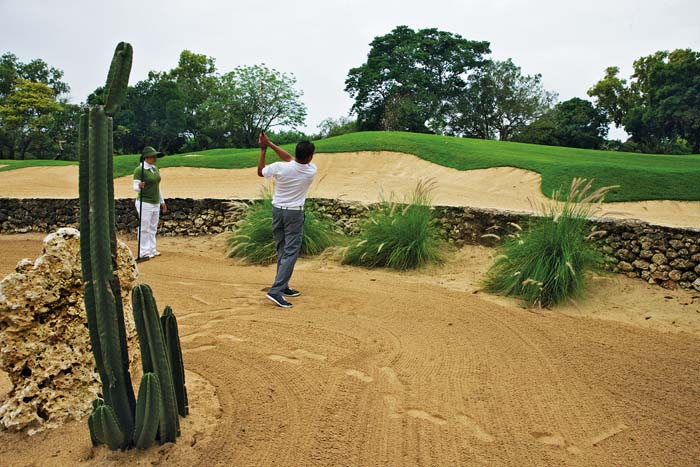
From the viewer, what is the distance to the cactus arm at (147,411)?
2982 mm

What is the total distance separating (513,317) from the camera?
20.7 feet

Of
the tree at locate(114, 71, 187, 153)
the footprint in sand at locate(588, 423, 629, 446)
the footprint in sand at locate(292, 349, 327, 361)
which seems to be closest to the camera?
the footprint in sand at locate(588, 423, 629, 446)

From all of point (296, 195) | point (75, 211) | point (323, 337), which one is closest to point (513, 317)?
point (323, 337)

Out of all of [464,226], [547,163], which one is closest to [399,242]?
[464,226]

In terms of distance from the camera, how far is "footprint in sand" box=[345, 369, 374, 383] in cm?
433

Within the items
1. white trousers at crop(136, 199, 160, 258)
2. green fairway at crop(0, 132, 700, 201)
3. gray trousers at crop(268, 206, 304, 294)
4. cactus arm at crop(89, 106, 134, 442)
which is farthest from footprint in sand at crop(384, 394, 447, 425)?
green fairway at crop(0, 132, 700, 201)

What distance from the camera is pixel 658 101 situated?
39.7m

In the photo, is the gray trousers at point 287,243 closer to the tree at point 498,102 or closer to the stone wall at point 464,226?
the stone wall at point 464,226

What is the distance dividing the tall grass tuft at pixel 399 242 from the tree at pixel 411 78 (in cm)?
3414

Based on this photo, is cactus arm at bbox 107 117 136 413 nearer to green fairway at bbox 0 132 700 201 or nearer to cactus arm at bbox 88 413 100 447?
cactus arm at bbox 88 413 100 447

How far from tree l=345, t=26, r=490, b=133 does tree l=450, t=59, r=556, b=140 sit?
1229mm

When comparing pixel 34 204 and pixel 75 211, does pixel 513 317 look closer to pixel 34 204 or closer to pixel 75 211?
pixel 75 211

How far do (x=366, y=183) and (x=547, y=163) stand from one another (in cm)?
590

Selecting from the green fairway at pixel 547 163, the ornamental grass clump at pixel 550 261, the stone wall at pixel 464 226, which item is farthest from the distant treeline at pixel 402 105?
the ornamental grass clump at pixel 550 261
